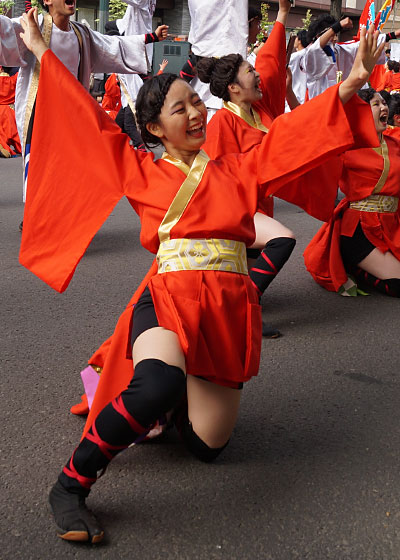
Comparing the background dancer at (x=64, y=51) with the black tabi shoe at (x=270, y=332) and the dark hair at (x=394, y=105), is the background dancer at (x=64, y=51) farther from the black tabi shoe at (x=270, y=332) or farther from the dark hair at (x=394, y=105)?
the black tabi shoe at (x=270, y=332)

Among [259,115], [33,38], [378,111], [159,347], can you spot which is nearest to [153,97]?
[33,38]

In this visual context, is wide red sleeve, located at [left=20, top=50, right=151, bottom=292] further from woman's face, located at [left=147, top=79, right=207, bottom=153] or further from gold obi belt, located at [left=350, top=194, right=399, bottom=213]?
gold obi belt, located at [left=350, top=194, right=399, bottom=213]

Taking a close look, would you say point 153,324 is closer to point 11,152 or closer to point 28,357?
point 28,357

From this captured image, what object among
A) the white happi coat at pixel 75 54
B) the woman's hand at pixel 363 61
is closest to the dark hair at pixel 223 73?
the white happi coat at pixel 75 54

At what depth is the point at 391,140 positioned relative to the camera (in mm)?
4684

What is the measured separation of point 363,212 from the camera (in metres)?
4.68

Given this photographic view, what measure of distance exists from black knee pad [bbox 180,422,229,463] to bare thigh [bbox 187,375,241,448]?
20 mm

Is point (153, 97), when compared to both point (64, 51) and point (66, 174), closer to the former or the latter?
point (66, 174)

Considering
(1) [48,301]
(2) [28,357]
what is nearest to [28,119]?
(1) [48,301]

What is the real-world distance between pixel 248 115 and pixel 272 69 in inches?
16.6

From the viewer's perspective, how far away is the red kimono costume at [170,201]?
7.66 feet

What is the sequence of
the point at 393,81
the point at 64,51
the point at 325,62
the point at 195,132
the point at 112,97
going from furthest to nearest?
1. the point at 112,97
2. the point at 393,81
3. the point at 325,62
4. the point at 64,51
5. the point at 195,132

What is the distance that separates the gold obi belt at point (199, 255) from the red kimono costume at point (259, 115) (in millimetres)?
1558

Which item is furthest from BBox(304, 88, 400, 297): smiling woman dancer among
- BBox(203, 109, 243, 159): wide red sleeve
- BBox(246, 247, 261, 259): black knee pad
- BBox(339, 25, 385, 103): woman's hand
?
BBox(339, 25, 385, 103): woman's hand
